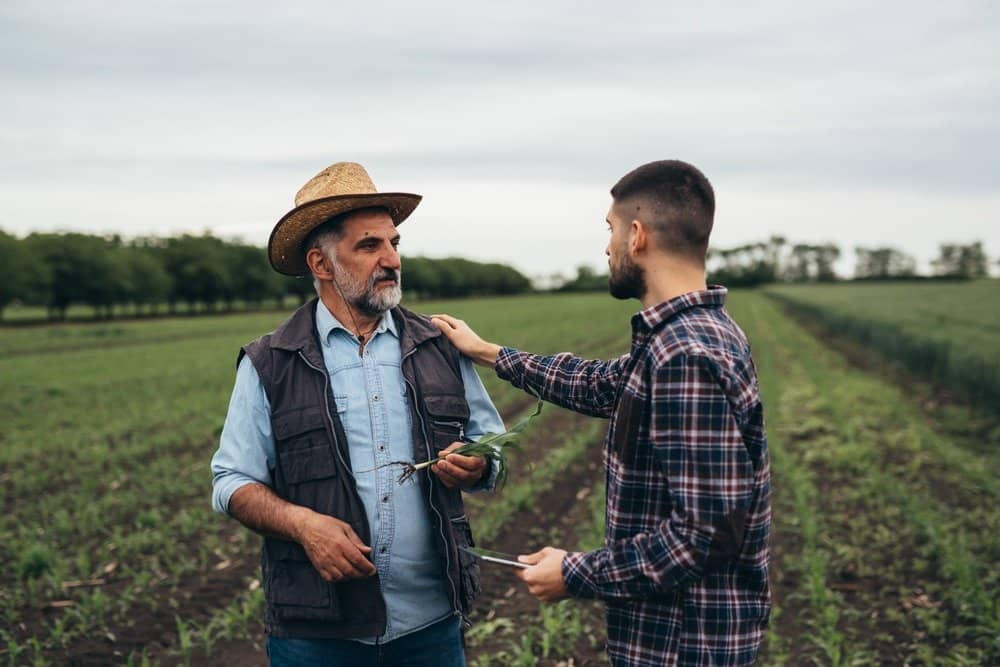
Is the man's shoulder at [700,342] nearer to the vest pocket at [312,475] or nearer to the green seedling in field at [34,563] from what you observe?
the vest pocket at [312,475]

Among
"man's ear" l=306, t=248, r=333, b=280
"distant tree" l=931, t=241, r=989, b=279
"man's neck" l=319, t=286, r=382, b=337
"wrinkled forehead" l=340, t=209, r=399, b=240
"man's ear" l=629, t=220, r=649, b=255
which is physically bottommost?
"man's neck" l=319, t=286, r=382, b=337

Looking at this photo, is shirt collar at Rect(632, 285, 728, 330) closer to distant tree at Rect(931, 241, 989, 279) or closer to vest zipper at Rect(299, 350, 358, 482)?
vest zipper at Rect(299, 350, 358, 482)

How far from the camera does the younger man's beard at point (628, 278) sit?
92.9 inches

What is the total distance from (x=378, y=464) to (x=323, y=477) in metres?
0.20

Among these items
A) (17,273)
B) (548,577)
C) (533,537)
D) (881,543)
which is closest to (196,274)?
(17,273)

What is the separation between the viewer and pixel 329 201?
2.86 metres

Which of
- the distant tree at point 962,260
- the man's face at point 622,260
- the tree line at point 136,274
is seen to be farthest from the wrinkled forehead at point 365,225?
the distant tree at point 962,260

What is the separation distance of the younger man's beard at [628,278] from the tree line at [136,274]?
1776 inches

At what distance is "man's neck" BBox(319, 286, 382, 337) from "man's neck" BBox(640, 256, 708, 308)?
1146 mm

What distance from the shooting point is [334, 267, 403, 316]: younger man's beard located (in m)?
2.92

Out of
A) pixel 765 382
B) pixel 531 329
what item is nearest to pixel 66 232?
pixel 531 329

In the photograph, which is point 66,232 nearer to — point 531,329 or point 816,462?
point 531,329

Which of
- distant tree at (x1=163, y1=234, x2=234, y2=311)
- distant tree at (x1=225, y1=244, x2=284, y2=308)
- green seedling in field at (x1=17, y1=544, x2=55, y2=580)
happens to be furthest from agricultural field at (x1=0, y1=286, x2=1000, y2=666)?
distant tree at (x1=225, y1=244, x2=284, y2=308)

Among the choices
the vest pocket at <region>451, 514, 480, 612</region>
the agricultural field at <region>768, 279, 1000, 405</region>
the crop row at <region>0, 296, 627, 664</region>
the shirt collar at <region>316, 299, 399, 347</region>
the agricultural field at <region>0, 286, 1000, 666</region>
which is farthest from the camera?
the agricultural field at <region>768, 279, 1000, 405</region>
